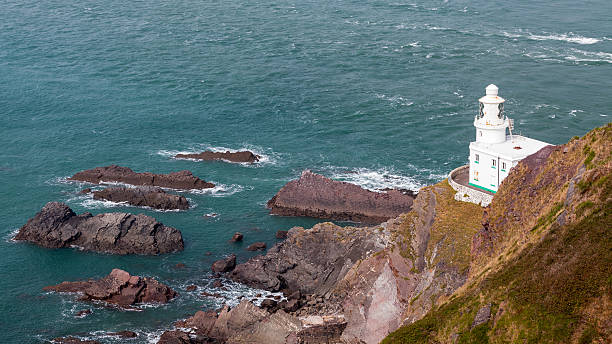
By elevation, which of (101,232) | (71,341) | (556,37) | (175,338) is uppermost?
(556,37)

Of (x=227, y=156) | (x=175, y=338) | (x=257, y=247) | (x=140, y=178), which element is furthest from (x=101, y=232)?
A: (x=227, y=156)

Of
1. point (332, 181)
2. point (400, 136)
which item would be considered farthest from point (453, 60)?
point (332, 181)

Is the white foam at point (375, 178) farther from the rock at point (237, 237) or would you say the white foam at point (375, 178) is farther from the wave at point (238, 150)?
the rock at point (237, 237)

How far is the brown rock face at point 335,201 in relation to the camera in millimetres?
88125

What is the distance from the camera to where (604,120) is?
344 feet

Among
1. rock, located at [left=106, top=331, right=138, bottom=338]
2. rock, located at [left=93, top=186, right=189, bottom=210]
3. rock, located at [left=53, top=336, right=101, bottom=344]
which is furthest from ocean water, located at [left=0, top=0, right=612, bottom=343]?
rock, located at [left=93, top=186, right=189, bottom=210]

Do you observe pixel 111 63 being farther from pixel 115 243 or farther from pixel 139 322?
pixel 139 322

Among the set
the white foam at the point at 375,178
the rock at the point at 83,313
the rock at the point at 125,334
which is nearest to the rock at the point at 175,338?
the rock at the point at 125,334

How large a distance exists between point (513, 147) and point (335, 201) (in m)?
34.0

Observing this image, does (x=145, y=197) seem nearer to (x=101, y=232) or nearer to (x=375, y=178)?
(x=101, y=232)

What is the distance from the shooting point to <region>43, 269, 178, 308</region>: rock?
237 ft

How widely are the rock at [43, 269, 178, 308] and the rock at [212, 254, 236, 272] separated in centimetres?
604

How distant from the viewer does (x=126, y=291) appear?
7256 centimetres

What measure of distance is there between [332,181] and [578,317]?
193ft
